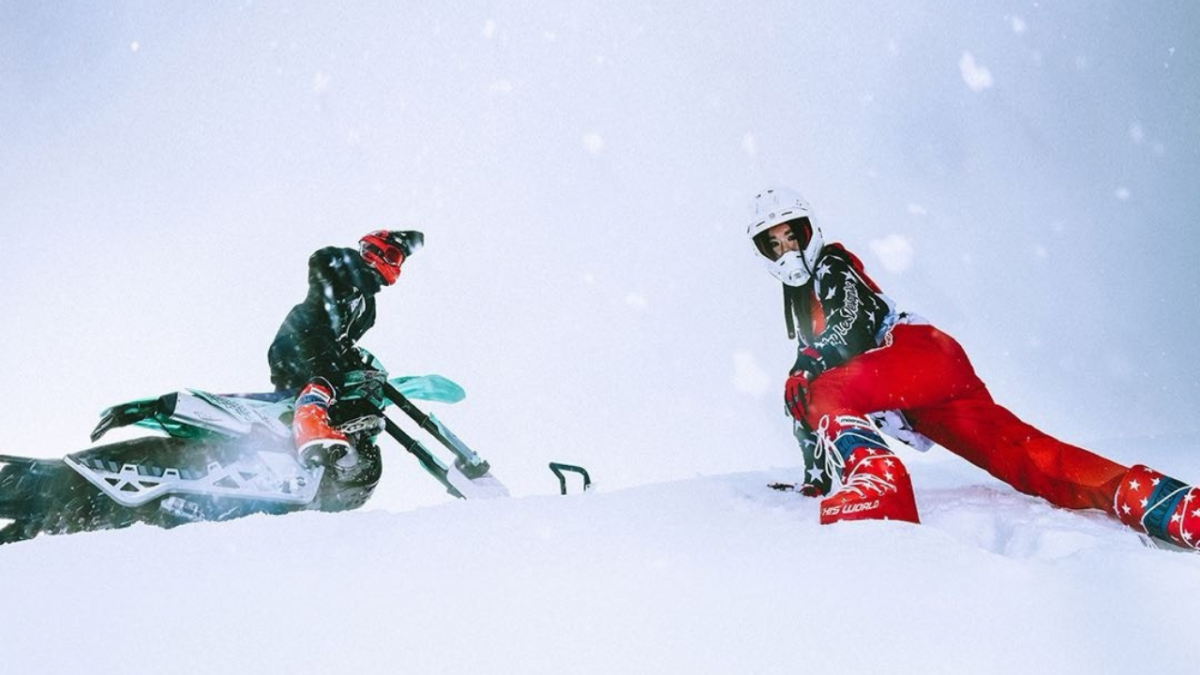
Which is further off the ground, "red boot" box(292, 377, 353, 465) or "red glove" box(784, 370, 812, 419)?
"red glove" box(784, 370, 812, 419)

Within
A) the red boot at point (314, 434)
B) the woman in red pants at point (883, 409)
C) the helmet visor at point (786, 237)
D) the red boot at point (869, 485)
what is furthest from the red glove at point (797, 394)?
the red boot at point (314, 434)

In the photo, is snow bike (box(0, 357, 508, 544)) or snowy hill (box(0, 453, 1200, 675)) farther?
snow bike (box(0, 357, 508, 544))

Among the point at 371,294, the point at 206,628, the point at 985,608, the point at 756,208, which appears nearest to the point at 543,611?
the point at 206,628

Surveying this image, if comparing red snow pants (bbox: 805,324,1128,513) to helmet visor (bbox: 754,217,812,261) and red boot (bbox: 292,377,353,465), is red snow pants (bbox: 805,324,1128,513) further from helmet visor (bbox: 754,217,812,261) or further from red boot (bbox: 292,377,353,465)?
red boot (bbox: 292,377,353,465)

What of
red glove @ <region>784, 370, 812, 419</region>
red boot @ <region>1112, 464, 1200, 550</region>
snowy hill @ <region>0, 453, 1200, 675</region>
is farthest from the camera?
red glove @ <region>784, 370, 812, 419</region>

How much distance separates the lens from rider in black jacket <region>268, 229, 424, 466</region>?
12.0ft

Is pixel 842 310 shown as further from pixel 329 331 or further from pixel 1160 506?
pixel 329 331

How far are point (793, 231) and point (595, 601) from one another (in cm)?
219

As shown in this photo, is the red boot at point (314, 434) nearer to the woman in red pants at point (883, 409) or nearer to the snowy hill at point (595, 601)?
the snowy hill at point (595, 601)

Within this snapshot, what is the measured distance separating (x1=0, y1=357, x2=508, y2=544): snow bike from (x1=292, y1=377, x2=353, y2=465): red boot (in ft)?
0.63

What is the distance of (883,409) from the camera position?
2.87 metres

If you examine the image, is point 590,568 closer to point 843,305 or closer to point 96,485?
point 843,305

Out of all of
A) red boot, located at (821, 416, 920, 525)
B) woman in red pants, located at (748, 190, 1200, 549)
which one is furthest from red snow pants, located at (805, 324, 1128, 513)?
red boot, located at (821, 416, 920, 525)

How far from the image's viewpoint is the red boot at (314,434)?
141 inches
